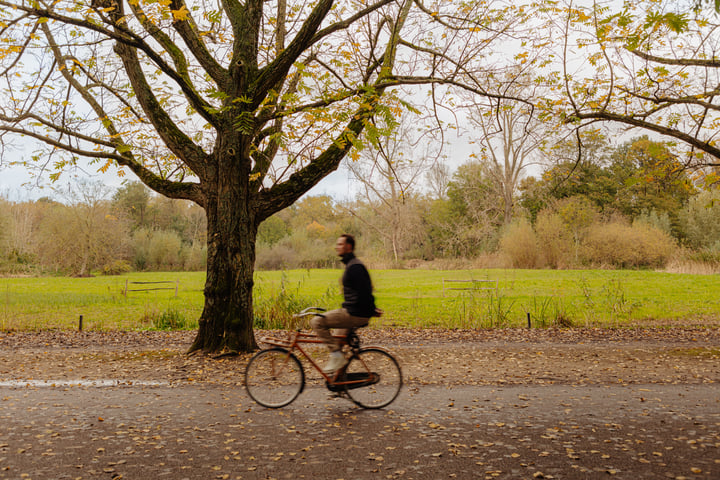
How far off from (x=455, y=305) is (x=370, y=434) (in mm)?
12963

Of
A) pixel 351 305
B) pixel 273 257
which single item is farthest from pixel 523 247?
pixel 351 305

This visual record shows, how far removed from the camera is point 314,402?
6402mm

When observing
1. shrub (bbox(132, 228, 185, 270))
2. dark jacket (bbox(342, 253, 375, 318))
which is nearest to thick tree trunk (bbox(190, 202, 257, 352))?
dark jacket (bbox(342, 253, 375, 318))

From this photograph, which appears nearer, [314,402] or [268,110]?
Result: [314,402]

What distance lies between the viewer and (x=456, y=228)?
152 ft

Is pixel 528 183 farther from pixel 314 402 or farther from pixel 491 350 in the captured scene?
pixel 314 402

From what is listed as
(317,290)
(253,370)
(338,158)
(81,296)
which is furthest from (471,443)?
(81,296)

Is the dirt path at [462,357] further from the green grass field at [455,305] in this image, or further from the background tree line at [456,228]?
the background tree line at [456,228]

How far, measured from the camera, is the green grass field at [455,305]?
14.5 metres

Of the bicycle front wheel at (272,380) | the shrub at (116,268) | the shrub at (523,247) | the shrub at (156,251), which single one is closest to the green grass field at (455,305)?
the shrub at (523,247)

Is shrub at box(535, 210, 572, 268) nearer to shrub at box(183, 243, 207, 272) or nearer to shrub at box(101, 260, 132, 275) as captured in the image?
shrub at box(183, 243, 207, 272)

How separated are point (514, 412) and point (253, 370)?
3343 mm

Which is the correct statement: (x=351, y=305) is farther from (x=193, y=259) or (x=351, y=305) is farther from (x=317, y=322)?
(x=193, y=259)

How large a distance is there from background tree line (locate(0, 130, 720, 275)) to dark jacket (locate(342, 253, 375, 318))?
78.8 feet
